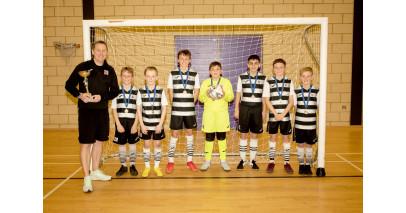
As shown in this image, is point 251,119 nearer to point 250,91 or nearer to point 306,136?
point 250,91

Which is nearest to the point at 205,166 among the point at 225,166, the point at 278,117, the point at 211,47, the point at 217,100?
the point at 225,166

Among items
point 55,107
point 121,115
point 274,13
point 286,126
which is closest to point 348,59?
point 274,13

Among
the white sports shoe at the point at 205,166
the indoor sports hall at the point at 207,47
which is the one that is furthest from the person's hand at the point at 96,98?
the indoor sports hall at the point at 207,47

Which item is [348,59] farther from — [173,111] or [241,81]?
[173,111]

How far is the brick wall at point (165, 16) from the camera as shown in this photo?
20.4ft

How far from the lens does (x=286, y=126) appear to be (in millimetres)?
3240

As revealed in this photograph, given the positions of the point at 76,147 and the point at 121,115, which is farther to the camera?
the point at 76,147

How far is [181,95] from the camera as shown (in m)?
3.25

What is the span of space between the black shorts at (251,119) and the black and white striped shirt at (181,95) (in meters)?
0.65

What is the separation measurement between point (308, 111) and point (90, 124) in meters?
2.52

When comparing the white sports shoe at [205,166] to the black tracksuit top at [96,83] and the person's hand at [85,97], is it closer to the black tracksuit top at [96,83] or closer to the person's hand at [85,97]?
the black tracksuit top at [96,83]

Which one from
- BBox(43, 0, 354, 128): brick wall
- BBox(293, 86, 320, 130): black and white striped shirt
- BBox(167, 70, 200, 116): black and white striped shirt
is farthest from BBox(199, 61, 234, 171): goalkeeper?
BBox(43, 0, 354, 128): brick wall

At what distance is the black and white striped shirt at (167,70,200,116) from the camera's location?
3246 millimetres

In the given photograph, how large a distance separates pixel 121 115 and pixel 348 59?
5766 mm
